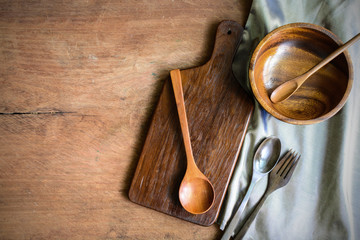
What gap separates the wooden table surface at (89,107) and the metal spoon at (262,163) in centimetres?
11

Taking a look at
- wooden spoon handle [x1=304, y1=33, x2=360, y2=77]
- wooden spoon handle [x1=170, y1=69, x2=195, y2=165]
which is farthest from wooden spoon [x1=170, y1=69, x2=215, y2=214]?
wooden spoon handle [x1=304, y1=33, x2=360, y2=77]

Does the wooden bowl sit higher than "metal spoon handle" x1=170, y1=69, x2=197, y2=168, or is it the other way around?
the wooden bowl

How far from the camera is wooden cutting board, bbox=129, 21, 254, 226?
0.65 m

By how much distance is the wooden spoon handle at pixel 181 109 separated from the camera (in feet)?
2.10

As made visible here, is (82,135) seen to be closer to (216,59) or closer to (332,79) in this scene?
(216,59)

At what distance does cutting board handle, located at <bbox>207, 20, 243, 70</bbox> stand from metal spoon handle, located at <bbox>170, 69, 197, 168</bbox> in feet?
0.27

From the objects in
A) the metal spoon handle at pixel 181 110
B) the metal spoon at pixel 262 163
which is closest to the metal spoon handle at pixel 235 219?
the metal spoon at pixel 262 163

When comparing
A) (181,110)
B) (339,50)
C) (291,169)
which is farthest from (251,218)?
(339,50)

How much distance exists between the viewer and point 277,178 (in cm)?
Answer: 66

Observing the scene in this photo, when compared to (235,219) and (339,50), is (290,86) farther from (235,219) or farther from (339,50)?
(235,219)

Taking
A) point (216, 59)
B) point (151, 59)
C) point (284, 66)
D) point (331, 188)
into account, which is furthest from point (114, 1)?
point (331, 188)

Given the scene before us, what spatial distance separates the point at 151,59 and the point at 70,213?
0.41m

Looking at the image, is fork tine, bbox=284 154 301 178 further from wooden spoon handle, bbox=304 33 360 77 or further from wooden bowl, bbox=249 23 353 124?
wooden spoon handle, bbox=304 33 360 77

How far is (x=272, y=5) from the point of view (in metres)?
0.67
